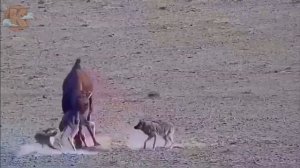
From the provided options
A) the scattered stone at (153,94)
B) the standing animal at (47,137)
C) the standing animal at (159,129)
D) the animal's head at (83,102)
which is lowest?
the standing animal at (47,137)

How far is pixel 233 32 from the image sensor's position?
6.56m

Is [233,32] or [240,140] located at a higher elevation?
[233,32]

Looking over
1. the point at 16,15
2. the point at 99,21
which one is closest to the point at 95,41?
the point at 99,21

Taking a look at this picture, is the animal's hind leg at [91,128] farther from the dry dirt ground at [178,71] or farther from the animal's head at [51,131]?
the animal's head at [51,131]

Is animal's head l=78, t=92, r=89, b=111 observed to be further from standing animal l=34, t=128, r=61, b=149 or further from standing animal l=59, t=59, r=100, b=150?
standing animal l=34, t=128, r=61, b=149

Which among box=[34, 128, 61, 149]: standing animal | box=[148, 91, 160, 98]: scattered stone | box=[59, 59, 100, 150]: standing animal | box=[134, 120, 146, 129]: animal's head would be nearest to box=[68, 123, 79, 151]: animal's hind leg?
box=[59, 59, 100, 150]: standing animal

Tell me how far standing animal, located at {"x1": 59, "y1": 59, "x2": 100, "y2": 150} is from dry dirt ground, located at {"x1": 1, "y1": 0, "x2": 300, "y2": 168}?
0.06 meters

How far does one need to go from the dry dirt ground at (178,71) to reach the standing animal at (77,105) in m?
0.06

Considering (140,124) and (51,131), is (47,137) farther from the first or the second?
(140,124)

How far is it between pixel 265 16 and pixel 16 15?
2.09 metres

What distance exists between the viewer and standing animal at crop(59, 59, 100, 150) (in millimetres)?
6719

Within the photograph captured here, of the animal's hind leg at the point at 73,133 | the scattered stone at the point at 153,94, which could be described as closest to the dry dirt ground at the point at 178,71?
the scattered stone at the point at 153,94

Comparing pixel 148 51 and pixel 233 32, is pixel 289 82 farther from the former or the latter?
pixel 148 51

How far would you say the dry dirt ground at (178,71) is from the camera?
656cm
